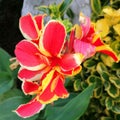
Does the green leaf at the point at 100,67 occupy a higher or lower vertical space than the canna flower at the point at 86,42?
lower

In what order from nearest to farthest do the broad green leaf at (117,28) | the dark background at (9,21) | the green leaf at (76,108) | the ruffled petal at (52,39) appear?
the ruffled petal at (52,39) < the green leaf at (76,108) < the broad green leaf at (117,28) < the dark background at (9,21)

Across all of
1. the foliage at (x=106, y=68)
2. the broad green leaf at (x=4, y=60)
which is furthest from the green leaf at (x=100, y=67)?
the broad green leaf at (x=4, y=60)

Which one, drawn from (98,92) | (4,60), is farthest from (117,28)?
(4,60)

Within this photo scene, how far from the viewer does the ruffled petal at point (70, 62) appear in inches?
29.8

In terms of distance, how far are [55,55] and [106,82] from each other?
1.76 feet

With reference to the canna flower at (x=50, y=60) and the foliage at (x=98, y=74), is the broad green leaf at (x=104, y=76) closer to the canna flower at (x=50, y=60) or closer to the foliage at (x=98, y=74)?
the foliage at (x=98, y=74)

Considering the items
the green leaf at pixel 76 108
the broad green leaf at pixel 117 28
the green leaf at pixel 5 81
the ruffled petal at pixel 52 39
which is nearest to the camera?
the ruffled petal at pixel 52 39

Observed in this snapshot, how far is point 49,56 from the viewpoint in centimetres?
78

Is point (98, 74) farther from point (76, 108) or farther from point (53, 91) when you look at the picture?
point (53, 91)

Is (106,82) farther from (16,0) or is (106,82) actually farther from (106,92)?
(16,0)

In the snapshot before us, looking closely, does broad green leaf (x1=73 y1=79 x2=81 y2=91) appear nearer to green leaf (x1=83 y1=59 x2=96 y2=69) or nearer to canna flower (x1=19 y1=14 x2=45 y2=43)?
green leaf (x1=83 y1=59 x2=96 y2=69)

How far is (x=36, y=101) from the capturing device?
0.80 m

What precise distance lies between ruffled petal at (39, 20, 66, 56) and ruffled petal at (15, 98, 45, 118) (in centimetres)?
11

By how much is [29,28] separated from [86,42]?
0.12m
